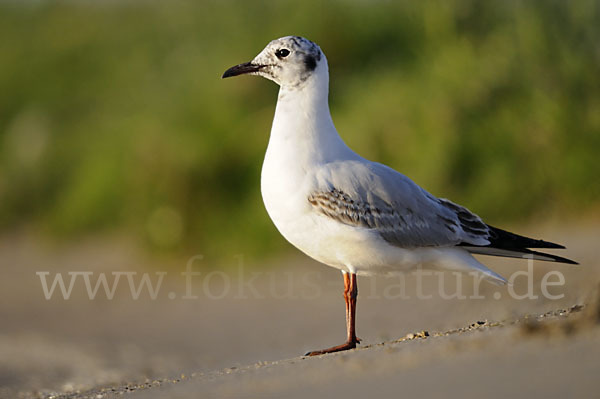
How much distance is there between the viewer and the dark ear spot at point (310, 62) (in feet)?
12.1

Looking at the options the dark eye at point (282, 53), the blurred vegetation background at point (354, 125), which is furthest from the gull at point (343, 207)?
the blurred vegetation background at point (354, 125)

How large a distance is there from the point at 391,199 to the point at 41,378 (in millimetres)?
2456

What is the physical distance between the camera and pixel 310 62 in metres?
3.70

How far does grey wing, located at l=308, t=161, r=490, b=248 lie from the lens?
11.3 feet

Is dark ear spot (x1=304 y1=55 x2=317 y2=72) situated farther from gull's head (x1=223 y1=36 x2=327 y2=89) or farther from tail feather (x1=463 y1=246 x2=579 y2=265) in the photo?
tail feather (x1=463 y1=246 x2=579 y2=265)

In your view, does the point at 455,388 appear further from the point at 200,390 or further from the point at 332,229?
the point at 332,229

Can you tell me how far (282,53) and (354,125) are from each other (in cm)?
307

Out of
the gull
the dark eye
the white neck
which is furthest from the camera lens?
the dark eye

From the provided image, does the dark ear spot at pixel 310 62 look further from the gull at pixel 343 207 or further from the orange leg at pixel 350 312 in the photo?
the orange leg at pixel 350 312

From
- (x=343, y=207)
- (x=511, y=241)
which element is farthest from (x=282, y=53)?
(x=511, y=241)

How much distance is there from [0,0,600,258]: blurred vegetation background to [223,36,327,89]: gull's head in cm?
265

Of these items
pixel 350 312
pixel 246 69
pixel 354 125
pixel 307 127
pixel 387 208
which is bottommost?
pixel 350 312

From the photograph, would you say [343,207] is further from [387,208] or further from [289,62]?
Answer: [289,62]

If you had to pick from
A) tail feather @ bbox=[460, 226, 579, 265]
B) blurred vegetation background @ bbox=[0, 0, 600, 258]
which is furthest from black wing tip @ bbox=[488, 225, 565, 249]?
blurred vegetation background @ bbox=[0, 0, 600, 258]
